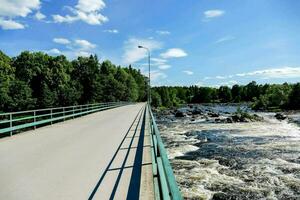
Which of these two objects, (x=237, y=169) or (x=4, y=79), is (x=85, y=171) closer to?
(x=237, y=169)

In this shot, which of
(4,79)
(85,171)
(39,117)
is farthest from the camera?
(4,79)

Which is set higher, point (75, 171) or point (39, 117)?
point (75, 171)

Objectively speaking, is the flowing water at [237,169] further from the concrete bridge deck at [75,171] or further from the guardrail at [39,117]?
the guardrail at [39,117]

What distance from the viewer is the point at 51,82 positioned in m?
70.5

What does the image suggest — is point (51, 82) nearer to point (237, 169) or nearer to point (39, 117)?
point (39, 117)

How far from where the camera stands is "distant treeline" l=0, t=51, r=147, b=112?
2280 inches

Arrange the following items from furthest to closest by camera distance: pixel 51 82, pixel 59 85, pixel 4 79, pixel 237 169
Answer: pixel 59 85 → pixel 51 82 → pixel 4 79 → pixel 237 169

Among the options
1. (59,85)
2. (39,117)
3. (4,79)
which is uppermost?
(4,79)

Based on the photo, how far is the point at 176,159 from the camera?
1678cm

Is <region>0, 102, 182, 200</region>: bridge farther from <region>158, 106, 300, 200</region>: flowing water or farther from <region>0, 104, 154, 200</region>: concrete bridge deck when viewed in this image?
<region>158, 106, 300, 200</region>: flowing water

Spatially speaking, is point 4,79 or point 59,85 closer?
point 4,79

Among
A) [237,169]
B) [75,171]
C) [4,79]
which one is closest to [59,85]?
[4,79]

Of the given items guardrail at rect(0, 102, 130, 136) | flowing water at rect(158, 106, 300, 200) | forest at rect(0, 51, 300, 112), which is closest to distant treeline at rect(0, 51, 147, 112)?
forest at rect(0, 51, 300, 112)

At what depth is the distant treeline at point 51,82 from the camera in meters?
57.9
